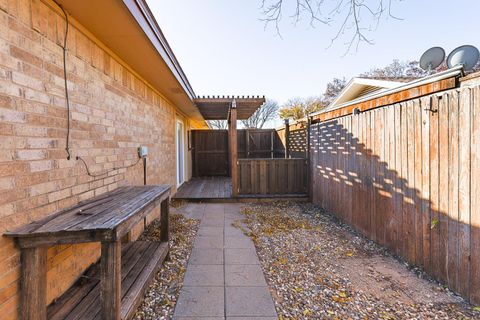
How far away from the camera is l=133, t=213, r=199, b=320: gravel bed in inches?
82.6

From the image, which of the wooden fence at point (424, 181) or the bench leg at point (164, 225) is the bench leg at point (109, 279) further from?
→ the wooden fence at point (424, 181)

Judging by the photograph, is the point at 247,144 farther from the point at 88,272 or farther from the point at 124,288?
the point at 124,288

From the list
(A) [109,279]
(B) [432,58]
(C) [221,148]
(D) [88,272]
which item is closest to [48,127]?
(A) [109,279]

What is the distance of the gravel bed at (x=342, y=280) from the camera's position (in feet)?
6.83

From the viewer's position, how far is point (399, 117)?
2980 millimetres

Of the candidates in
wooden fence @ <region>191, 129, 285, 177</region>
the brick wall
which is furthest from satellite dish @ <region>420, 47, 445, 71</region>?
the brick wall

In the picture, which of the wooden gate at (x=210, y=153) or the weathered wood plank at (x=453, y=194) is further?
the wooden gate at (x=210, y=153)

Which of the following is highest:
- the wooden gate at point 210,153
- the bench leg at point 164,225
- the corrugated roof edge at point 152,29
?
the corrugated roof edge at point 152,29

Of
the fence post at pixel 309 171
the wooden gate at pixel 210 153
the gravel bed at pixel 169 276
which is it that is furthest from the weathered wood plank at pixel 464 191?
the wooden gate at pixel 210 153

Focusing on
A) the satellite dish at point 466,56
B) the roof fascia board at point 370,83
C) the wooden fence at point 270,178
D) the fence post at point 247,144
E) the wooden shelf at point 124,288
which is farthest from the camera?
the fence post at point 247,144

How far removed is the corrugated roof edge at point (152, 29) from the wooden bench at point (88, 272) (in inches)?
66.9

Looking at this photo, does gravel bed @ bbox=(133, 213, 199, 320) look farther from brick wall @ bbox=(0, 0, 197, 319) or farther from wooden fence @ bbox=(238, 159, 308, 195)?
wooden fence @ bbox=(238, 159, 308, 195)

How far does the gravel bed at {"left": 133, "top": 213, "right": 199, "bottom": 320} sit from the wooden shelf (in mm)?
143

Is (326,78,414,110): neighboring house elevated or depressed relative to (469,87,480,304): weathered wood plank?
elevated
